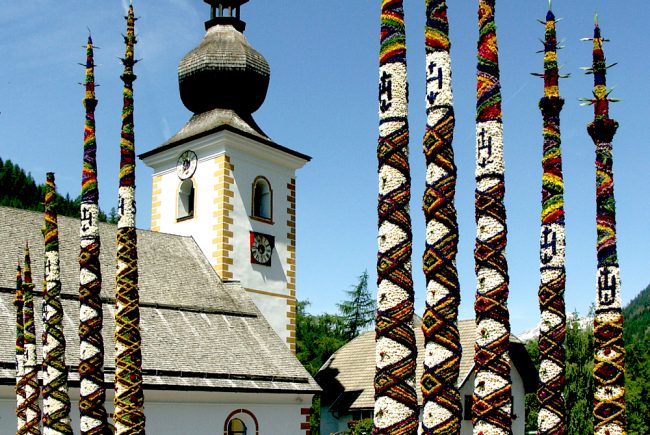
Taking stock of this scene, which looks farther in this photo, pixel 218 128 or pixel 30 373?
pixel 218 128

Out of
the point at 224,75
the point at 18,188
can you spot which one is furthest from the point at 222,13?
the point at 18,188

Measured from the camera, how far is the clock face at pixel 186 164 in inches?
1367

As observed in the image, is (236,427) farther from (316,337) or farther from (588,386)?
(316,337)

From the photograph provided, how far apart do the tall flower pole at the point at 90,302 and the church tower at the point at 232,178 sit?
59.6 ft

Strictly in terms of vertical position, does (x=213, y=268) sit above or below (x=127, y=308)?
above

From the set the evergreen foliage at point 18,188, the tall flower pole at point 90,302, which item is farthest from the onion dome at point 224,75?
the evergreen foliage at point 18,188

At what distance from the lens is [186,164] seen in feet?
115

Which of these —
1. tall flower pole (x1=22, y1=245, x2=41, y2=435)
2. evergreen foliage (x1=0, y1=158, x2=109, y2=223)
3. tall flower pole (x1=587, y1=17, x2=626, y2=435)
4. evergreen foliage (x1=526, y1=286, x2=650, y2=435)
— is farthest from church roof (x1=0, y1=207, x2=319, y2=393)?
evergreen foliage (x1=0, y1=158, x2=109, y2=223)

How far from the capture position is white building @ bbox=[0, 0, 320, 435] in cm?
2606

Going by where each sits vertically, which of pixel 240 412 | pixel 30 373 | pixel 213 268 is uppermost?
pixel 213 268

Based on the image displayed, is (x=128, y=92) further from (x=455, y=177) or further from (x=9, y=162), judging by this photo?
(x=9, y=162)

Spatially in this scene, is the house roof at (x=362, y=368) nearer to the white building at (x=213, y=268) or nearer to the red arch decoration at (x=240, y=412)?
the white building at (x=213, y=268)

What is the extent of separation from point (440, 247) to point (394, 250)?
2.03 feet

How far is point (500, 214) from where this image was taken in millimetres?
11961
